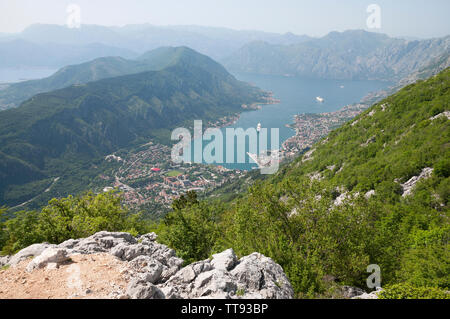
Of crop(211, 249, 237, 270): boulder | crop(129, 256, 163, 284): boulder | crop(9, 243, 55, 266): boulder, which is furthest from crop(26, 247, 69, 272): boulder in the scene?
crop(211, 249, 237, 270): boulder

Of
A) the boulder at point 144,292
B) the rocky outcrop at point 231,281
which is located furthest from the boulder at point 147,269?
the boulder at point 144,292

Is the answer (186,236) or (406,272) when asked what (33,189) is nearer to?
(186,236)

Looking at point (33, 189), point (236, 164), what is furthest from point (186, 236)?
point (33, 189)

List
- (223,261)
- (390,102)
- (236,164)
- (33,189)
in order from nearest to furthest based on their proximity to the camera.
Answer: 1. (223,261)
2. (390,102)
3. (33,189)
4. (236,164)

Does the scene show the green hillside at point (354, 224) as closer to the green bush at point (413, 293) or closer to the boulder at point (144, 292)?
the green bush at point (413, 293)

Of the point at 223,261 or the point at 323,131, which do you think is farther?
the point at 323,131

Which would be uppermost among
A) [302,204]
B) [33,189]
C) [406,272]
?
[302,204]

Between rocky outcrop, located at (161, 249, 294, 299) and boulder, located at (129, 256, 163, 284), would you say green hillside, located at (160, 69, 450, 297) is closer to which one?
rocky outcrop, located at (161, 249, 294, 299)

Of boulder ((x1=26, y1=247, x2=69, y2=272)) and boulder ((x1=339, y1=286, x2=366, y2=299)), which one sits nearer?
boulder ((x1=26, y1=247, x2=69, y2=272))
